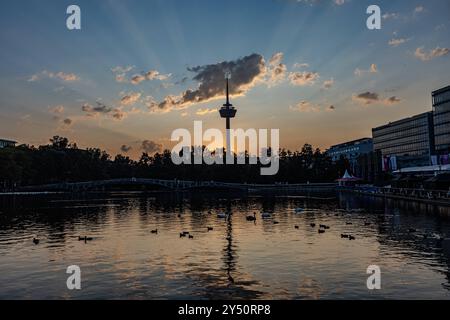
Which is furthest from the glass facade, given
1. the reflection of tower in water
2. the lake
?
the reflection of tower in water

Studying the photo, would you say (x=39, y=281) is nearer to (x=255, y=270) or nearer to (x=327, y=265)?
(x=255, y=270)

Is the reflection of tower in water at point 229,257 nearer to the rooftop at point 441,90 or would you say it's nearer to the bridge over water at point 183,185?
the bridge over water at point 183,185

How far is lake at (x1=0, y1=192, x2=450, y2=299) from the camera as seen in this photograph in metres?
25.1

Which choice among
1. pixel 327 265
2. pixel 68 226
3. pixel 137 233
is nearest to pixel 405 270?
pixel 327 265

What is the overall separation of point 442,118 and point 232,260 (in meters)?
164

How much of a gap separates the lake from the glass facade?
12691 cm

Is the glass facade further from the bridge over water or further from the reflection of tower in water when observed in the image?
the reflection of tower in water

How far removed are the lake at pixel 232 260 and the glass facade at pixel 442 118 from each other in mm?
126913

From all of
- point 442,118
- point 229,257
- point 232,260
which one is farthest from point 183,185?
point 232,260

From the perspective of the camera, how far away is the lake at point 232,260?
82.5 feet
